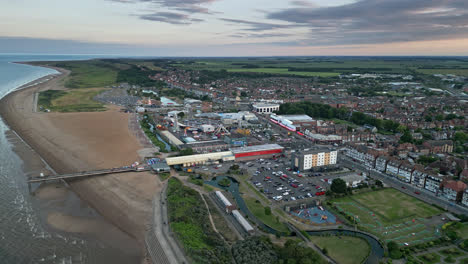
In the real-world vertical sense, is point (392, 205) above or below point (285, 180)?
below

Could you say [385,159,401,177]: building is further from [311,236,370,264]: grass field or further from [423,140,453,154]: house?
[311,236,370,264]: grass field

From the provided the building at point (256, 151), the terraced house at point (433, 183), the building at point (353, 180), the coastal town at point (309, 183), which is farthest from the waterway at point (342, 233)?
the terraced house at point (433, 183)

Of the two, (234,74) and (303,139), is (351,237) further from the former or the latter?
(234,74)

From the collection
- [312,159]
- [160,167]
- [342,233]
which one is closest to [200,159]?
[160,167]

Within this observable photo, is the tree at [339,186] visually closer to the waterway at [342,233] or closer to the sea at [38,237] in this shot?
the waterway at [342,233]

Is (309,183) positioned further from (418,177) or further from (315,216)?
(418,177)

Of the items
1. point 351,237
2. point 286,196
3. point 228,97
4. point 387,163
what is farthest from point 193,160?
point 228,97

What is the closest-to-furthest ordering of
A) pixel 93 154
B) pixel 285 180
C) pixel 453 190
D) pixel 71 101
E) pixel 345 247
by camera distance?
pixel 345 247, pixel 453 190, pixel 285 180, pixel 93 154, pixel 71 101
